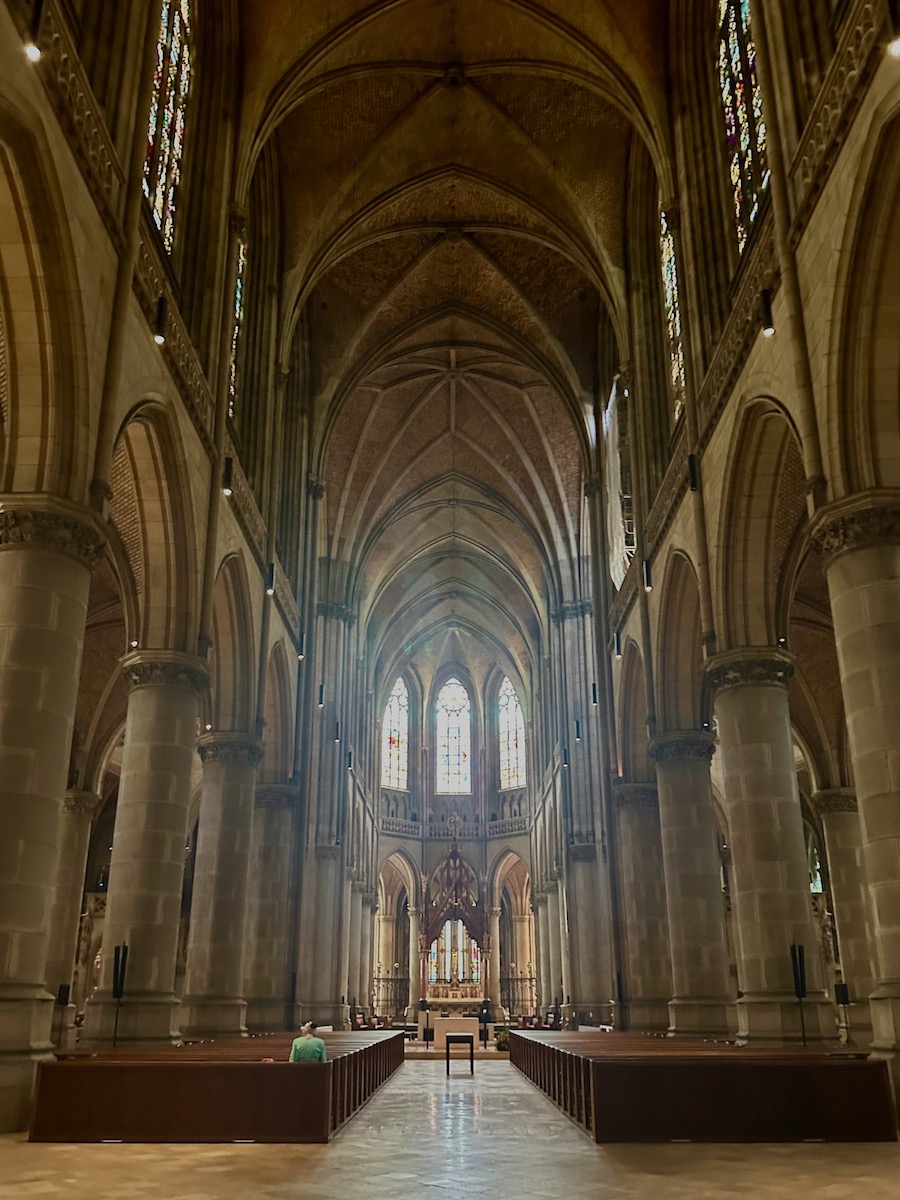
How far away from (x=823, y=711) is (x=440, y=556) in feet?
74.5

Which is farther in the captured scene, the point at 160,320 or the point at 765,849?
the point at 765,849

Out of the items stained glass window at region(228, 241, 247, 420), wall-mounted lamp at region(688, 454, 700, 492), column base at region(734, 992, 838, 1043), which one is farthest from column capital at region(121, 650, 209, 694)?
column base at region(734, 992, 838, 1043)

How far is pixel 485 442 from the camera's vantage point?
37219mm

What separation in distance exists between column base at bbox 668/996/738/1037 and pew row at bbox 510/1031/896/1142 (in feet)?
30.0

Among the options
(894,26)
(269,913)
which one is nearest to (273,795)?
(269,913)

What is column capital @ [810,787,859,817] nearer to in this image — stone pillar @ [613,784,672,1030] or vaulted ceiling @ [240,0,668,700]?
stone pillar @ [613,784,672,1030]

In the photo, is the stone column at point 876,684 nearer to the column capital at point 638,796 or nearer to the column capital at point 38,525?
the column capital at point 38,525

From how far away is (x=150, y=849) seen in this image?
14.6m

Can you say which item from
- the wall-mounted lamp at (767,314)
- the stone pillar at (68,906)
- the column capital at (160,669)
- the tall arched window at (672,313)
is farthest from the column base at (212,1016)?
the wall-mounted lamp at (767,314)

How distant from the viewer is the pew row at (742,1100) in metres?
8.84

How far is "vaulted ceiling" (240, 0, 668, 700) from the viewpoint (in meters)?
20.7

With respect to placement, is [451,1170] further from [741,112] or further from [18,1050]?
[741,112]

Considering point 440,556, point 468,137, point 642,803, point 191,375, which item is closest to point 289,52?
point 468,137

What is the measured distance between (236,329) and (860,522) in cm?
1390
